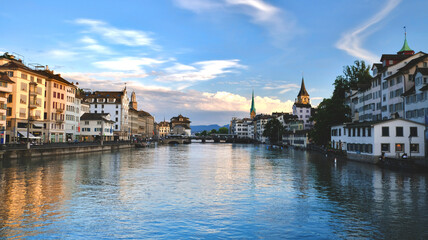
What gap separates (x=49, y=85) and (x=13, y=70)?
19.2 meters

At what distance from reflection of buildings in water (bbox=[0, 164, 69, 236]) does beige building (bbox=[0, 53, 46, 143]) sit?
38.3 metres

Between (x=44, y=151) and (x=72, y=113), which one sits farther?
(x=72, y=113)

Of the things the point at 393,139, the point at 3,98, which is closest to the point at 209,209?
the point at 393,139

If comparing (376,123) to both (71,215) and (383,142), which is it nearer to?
(383,142)

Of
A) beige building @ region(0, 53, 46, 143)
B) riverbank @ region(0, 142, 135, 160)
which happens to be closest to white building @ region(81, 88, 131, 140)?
riverbank @ region(0, 142, 135, 160)

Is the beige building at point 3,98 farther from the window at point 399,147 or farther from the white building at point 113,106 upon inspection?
the white building at point 113,106

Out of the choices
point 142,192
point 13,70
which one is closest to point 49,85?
point 13,70

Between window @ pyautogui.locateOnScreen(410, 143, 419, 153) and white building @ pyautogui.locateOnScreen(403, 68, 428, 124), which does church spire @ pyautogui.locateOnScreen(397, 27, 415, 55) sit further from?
window @ pyautogui.locateOnScreen(410, 143, 419, 153)

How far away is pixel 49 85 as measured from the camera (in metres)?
96.3

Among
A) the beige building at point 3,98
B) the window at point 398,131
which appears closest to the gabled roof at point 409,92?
the window at point 398,131

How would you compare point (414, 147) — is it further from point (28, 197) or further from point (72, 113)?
point (72, 113)

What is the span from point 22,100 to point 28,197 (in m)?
62.0

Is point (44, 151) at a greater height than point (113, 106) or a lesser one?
lesser

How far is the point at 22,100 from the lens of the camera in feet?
263
